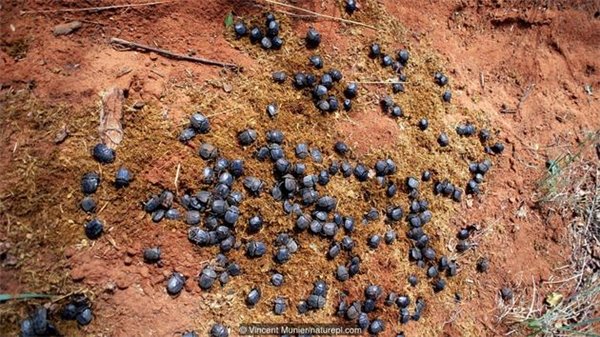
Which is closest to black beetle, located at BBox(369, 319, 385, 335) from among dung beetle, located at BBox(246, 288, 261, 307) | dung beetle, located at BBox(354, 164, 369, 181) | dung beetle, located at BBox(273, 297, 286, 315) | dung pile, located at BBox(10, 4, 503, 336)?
dung pile, located at BBox(10, 4, 503, 336)

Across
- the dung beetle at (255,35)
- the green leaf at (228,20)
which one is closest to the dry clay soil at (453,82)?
the green leaf at (228,20)

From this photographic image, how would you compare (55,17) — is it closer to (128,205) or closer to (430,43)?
(128,205)

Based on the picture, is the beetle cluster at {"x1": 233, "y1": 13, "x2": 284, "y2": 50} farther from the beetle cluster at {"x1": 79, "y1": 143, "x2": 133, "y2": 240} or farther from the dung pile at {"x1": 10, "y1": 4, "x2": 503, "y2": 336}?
the beetle cluster at {"x1": 79, "y1": 143, "x2": 133, "y2": 240}

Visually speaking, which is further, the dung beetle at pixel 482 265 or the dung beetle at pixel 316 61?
the dung beetle at pixel 482 265

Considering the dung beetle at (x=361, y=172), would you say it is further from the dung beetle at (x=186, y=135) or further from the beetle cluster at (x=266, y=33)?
the dung beetle at (x=186, y=135)

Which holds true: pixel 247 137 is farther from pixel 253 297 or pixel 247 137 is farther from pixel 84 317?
pixel 84 317
